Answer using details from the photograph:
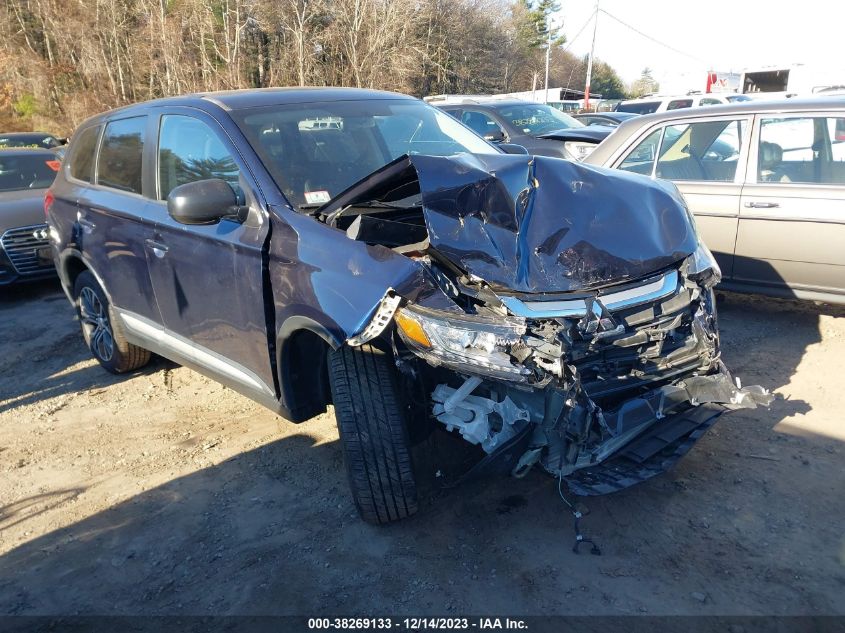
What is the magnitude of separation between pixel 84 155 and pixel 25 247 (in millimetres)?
3218

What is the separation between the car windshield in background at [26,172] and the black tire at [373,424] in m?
7.56

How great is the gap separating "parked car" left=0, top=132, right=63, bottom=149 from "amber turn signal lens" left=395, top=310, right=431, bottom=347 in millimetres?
12953

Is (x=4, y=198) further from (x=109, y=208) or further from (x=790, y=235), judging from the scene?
(x=790, y=235)

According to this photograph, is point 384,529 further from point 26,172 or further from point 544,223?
point 26,172

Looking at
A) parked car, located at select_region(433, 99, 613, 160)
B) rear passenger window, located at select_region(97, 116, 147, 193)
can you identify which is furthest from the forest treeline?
rear passenger window, located at select_region(97, 116, 147, 193)

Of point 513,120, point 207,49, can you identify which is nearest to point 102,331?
point 513,120

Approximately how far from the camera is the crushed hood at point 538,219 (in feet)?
9.05

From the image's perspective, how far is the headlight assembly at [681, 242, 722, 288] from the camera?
10.1ft

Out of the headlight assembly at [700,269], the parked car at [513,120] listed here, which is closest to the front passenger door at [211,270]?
the headlight assembly at [700,269]

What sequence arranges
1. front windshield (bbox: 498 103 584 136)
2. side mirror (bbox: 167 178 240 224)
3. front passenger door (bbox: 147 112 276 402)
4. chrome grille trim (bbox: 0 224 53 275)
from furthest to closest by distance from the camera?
front windshield (bbox: 498 103 584 136) < chrome grille trim (bbox: 0 224 53 275) < front passenger door (bbox: 147 112 276 402) < side mirror (bbox: 167 178 240 224)

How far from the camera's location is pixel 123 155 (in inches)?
179

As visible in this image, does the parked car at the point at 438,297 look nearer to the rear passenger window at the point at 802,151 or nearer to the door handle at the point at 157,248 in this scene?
the door handle at the point at 157,248

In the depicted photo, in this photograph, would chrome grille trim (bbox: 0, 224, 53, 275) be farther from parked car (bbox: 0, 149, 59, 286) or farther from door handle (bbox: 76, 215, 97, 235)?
door handle (bbox: 76, 215, 97, 235)

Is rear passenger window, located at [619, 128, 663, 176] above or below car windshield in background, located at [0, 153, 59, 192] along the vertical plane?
above
